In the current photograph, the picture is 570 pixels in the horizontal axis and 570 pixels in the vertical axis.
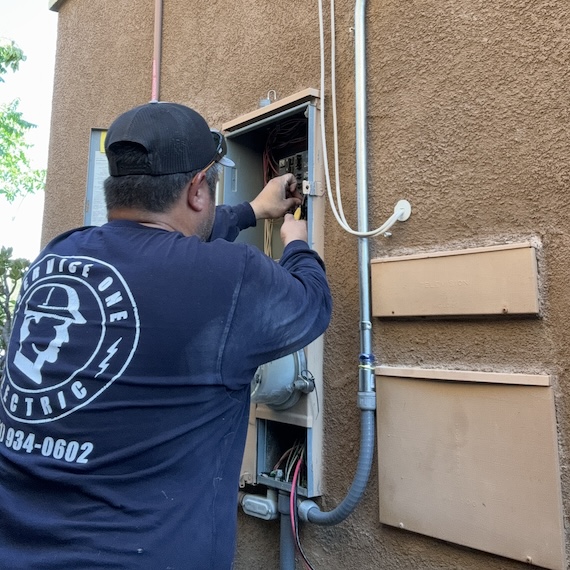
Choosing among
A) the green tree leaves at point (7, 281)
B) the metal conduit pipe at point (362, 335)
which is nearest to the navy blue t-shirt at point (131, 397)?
the metal conduit pipe at point (362, 335)

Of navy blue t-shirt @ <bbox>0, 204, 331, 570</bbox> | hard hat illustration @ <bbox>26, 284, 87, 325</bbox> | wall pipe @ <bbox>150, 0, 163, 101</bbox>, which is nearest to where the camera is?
navy blue t-shirt @ <bbox>0, 204, 331, 570</bbox>

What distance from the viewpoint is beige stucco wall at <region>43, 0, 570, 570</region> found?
152 centimetres

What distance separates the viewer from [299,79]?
2357mm

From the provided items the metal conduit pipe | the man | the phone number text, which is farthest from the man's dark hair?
the metal conduit pipe

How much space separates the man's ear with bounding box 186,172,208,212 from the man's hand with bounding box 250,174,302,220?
547 millimetres

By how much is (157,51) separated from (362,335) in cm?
247

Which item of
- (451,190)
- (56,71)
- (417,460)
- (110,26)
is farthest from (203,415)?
(56,71)

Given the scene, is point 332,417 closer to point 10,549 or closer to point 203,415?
point 203,415

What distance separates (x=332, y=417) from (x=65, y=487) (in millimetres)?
1071

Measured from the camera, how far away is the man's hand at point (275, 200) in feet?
6.79

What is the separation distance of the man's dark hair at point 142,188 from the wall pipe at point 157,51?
208 centimetres

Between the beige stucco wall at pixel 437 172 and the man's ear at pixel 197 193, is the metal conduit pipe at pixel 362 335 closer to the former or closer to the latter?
the beige stucco wall at pixel 437 172

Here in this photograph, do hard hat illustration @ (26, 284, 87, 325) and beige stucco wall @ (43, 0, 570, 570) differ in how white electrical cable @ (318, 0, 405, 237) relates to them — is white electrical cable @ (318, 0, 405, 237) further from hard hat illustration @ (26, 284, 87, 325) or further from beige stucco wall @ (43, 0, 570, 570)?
hard hat illustration @ (26, 284, 87, 325)

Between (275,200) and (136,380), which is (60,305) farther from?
(275,200)
